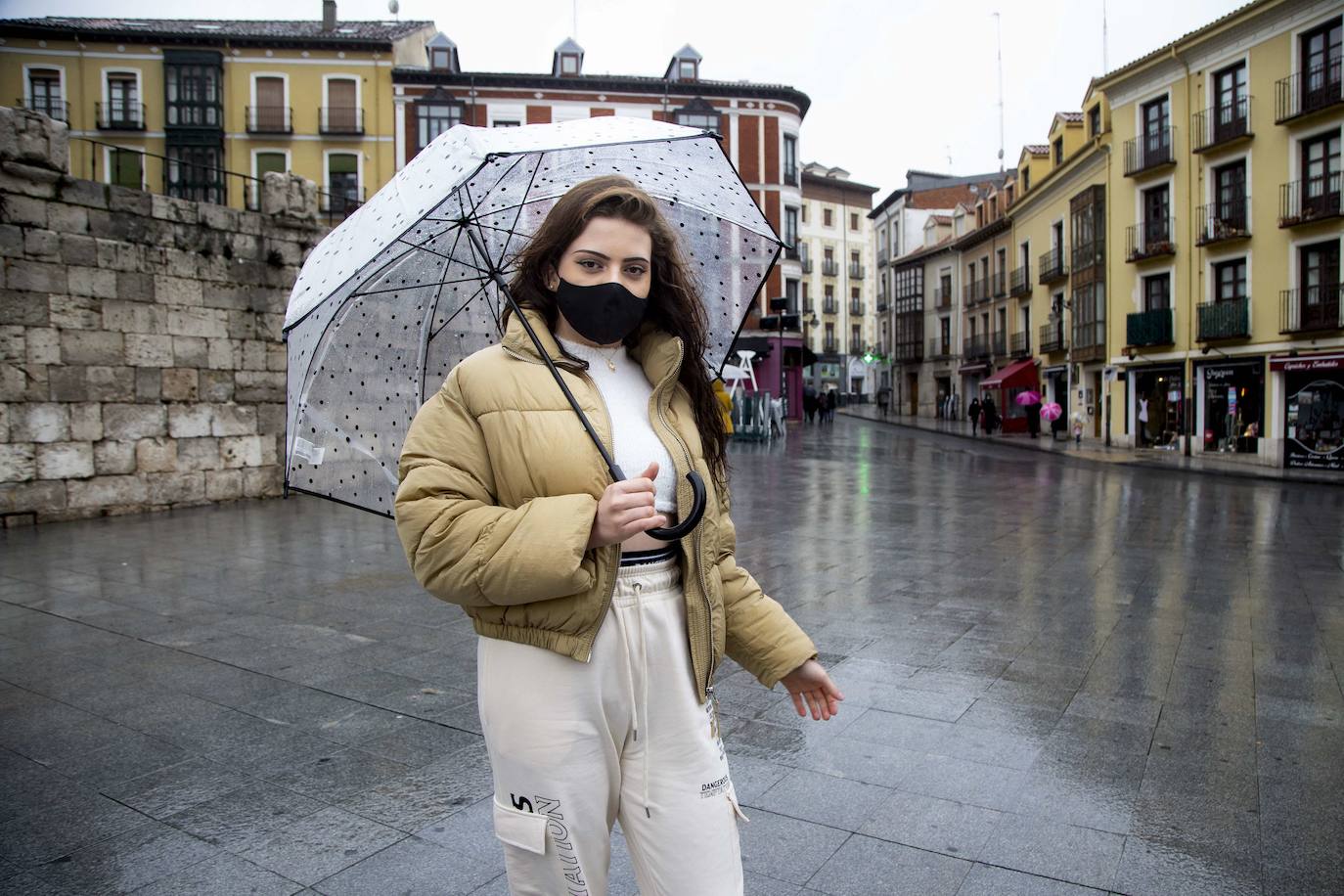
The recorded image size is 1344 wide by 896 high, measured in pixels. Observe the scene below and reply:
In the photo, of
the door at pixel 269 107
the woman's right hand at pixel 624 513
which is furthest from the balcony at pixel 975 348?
the woman's right hand at pixel 624 513

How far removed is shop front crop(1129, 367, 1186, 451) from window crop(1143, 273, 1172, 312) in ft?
6.06

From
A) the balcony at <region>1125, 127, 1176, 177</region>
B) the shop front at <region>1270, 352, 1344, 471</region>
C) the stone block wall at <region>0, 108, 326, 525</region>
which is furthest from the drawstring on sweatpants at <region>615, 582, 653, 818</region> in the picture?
the balcony at <region>1125, 127, 1176, 177</region>

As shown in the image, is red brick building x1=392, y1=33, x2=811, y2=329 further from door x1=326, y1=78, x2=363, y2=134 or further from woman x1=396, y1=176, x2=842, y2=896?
woman x1=396, y1=176, x2=842, y2=896

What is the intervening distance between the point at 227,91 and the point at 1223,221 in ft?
112

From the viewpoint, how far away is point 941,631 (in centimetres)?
550

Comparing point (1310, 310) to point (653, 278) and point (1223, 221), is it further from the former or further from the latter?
point (653, 278)

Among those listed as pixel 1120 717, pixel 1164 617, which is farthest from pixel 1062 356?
pixel 1120 717

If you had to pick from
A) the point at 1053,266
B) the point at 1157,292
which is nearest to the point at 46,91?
the point at 1053,266

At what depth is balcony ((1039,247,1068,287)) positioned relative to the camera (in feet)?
110

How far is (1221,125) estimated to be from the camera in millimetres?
24312

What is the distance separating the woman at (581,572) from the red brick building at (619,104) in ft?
118

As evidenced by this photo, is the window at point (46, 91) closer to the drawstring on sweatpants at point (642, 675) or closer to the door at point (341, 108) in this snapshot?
the door at point (341, 108)

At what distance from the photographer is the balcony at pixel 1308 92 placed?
21344 mm

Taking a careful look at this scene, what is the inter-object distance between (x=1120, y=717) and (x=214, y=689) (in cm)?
424
